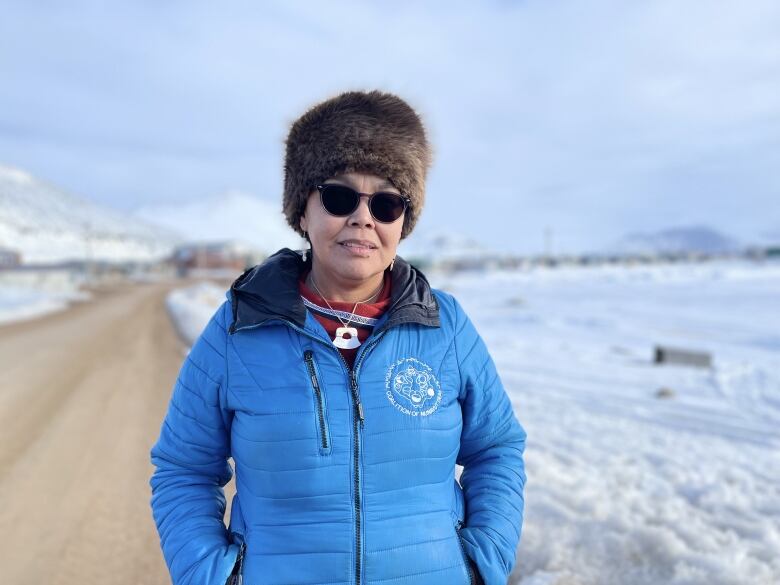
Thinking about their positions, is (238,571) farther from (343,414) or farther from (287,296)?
(287,296)

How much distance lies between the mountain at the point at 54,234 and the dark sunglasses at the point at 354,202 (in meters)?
78.7

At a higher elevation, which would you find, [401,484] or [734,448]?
[401,484]

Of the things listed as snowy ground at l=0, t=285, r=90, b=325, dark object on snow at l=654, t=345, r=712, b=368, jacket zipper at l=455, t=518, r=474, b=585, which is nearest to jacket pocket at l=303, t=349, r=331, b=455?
jacket zipper at l=455, t=518, r=474, b=585

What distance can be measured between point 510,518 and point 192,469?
1.02 metres

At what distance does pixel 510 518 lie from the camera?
1.74 meters

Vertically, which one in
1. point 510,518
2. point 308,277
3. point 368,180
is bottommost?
point 510,518

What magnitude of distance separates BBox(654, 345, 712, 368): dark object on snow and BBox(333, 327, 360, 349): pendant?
9.65 meters

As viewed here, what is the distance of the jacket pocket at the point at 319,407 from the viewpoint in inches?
60.3

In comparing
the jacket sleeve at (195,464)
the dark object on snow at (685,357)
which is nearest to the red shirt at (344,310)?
the jacket sleeve at (195,464)

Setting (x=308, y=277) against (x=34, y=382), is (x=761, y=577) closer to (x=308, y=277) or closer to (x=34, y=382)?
(x=308, y=277)

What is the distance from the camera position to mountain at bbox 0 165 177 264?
11285 cm

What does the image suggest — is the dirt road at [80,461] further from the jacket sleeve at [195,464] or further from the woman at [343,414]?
the woman at [343,414]

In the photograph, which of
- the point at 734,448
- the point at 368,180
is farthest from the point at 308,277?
the point at 734,448

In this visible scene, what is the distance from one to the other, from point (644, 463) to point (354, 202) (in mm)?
4331
